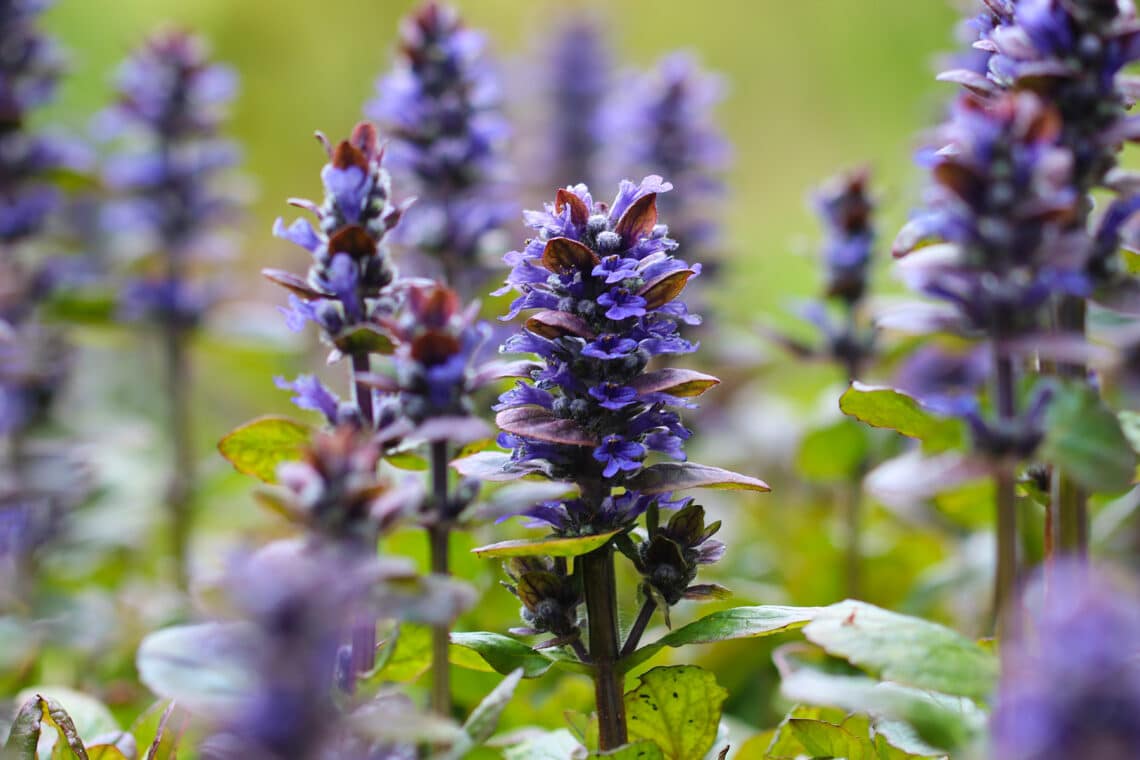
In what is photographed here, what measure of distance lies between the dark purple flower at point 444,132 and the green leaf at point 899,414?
935 mm

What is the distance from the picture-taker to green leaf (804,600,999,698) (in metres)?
0.77

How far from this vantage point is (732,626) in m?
0.95

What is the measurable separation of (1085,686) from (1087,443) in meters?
0.24

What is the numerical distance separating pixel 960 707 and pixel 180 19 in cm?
447

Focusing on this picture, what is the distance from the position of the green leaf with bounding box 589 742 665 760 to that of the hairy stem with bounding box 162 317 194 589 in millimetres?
1302

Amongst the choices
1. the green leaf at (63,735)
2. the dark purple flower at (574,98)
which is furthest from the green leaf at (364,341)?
the dark purple flower at (574,98)

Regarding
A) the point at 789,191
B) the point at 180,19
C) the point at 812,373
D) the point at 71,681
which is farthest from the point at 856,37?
the point at 71,681

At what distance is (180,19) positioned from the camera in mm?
4574

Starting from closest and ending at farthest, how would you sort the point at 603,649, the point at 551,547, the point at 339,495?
the point at 339,495
the point at 551,547
the point at 603,649

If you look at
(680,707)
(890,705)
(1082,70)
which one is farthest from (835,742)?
(1082,70)

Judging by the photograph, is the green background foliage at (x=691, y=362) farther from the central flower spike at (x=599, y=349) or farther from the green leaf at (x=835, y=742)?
the central flower spike at (x=599, y=349)

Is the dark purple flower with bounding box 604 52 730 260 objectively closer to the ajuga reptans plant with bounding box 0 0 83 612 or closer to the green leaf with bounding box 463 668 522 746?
the ajuga reptans plant with bounding box 0 0 83 612

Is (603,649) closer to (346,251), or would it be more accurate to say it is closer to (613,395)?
(613,395)

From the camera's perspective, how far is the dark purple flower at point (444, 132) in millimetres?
1666
